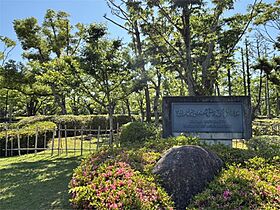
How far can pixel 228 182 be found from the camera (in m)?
3.17

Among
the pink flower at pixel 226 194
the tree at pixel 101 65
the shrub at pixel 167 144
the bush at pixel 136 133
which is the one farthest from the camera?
the tree at pixel 101 65

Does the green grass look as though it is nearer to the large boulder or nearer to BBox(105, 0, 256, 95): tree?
the large boulder

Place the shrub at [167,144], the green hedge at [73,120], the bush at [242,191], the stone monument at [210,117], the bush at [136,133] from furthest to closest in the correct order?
the green hedge at [73,120], the bush at [136,133], the stone monument at [210,117], the shrub at [167,144], the bush at [242,191]

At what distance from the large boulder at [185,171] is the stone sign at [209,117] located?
13.0ft

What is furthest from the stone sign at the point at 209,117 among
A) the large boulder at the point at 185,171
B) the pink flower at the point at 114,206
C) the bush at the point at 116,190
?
the pink flower at the point at 114,206

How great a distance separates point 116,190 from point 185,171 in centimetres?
90

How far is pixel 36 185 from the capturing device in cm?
529

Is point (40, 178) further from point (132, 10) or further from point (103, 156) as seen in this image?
point (132, 10)

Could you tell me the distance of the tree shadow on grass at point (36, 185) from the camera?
13.8 ft

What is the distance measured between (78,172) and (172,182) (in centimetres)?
149

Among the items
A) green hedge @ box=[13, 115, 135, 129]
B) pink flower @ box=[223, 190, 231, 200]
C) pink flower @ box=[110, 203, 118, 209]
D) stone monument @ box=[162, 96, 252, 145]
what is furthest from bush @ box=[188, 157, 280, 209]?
green hedge @ box=[13, 115, 135, 129]

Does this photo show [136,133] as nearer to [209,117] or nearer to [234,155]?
[209,117]

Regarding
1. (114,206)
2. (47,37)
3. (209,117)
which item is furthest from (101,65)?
(47,37)

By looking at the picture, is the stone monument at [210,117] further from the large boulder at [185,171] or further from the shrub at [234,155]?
the large boulder at [185,171]
